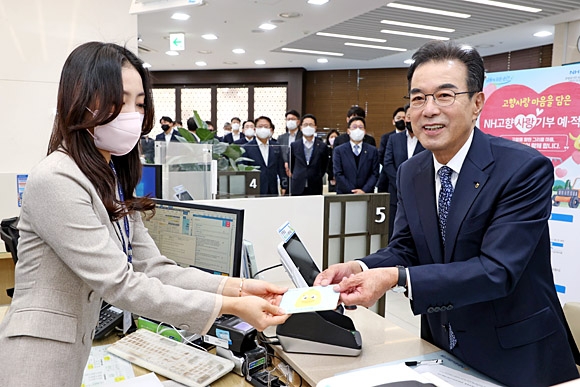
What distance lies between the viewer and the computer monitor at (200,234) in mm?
1715

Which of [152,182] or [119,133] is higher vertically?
[119,133]

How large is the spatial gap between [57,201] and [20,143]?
3152mm

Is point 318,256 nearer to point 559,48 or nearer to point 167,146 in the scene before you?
point 167,146

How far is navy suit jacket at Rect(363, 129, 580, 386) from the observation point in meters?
1.33

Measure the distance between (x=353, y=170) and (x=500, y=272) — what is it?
4.20 m

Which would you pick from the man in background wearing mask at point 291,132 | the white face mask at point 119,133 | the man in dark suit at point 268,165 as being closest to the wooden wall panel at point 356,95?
the man in background wearing mask at point 291,132

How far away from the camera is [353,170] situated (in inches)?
215

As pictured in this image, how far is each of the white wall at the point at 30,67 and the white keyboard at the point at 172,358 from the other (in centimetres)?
236

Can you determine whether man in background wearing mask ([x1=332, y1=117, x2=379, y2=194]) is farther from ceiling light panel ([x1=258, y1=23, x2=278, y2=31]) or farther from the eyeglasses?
the eyeglasses

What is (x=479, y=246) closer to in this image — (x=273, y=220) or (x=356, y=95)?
(x=273, y=220)

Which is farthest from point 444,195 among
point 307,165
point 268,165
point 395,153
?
point 307,165

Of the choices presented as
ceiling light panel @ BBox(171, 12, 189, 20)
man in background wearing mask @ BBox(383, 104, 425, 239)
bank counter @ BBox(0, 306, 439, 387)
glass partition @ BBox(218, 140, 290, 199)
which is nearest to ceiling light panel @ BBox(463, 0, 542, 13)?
man in background wearing mask @ BBox(383, 104, 425, 239)

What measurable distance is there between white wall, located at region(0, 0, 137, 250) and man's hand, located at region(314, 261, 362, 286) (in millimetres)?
2844

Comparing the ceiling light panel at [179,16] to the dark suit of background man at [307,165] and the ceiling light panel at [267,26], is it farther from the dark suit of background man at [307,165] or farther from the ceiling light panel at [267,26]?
the dark suit of background man at [307,165]
